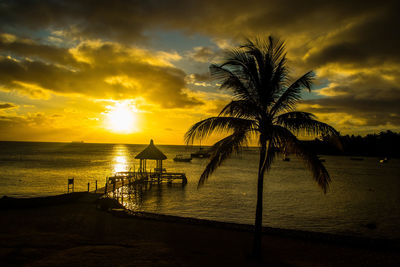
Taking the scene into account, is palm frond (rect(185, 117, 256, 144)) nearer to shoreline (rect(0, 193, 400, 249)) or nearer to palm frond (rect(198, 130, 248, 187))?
palm frond (rect(198, 130, 248, 187))

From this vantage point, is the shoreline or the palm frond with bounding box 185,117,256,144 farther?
the shoreline

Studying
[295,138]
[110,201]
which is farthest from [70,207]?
[295,138]

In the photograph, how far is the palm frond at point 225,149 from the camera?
7.92 meters

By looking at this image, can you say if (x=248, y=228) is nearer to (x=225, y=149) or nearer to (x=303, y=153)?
(x=225, y=149)

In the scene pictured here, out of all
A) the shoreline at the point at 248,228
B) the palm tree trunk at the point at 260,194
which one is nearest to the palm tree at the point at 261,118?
the palm tree trunk at the point at 260,194

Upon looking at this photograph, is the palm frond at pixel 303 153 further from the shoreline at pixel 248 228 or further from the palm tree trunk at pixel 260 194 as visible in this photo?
the shoreline at pixel 248 228

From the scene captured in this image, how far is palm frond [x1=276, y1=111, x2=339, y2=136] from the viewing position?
7.48 metres

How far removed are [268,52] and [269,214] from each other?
702 inches

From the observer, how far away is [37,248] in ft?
29.0

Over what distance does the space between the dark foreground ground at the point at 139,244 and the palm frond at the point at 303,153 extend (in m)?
3.80

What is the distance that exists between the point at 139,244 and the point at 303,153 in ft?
25.0

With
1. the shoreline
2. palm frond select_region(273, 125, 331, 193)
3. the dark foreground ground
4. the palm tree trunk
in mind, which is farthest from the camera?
the shoreline

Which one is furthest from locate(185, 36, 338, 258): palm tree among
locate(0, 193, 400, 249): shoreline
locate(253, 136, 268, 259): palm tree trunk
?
locate(0, 193, 400, 249): shoreline

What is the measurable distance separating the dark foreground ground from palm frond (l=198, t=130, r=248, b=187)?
3.50 meters
